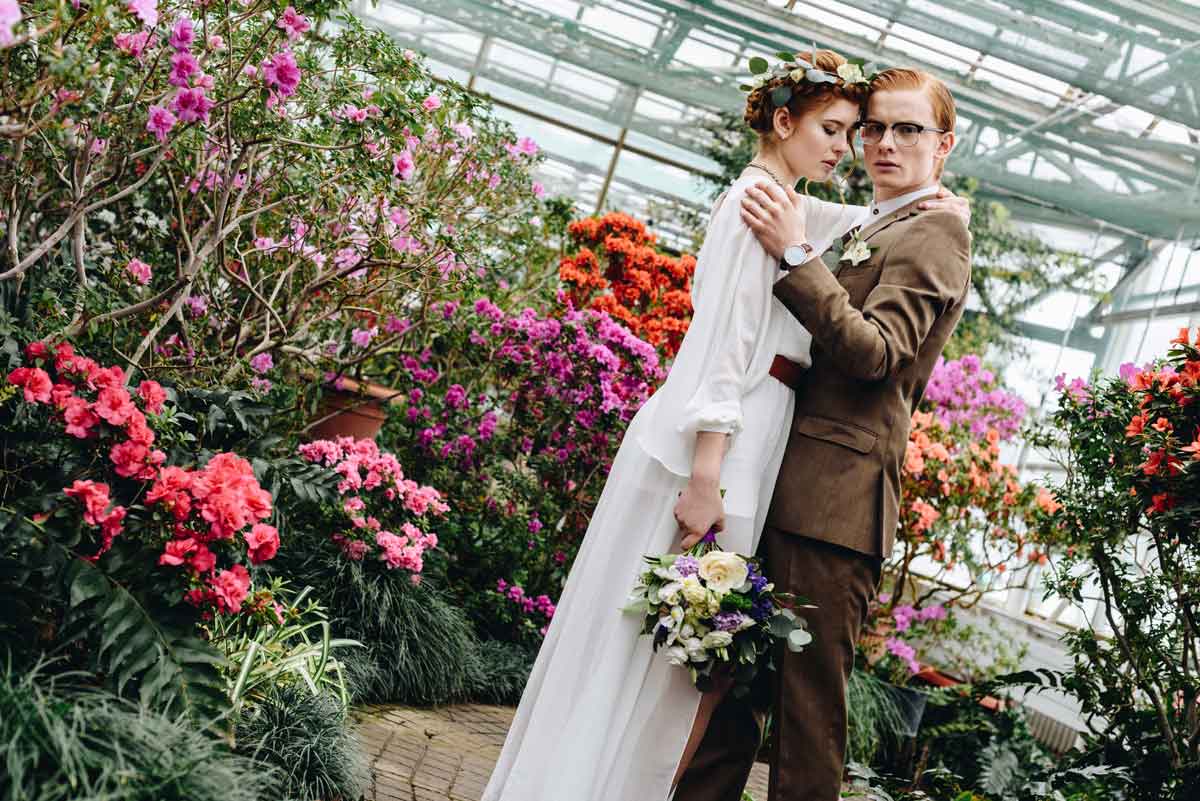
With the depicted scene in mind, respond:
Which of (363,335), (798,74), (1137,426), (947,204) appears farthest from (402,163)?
(1137,426)

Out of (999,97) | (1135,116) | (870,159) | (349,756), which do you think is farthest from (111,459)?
(999,97)

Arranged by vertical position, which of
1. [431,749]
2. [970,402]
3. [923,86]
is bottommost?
[431,749]

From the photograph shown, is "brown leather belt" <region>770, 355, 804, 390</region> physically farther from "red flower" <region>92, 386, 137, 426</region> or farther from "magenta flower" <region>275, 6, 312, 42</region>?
"magenta flower" <region>275, 6, 312, 42</region>

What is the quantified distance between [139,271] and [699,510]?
111 inches

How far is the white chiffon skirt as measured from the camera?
81.1 inches

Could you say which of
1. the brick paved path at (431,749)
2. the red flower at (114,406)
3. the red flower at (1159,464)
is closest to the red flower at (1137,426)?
the red flower at (1159,464)

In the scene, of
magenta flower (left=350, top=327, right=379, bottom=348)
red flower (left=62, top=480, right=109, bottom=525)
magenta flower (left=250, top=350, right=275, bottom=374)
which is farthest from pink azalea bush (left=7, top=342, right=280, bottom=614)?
magenta flower (left=350, top=327, right=379, bottom=348)

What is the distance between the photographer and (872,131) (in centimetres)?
225

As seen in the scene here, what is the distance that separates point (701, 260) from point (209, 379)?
253cm

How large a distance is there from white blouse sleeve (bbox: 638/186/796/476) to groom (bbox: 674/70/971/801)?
5 cm

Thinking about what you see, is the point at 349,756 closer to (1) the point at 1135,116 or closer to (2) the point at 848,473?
(2) the point at 848,473

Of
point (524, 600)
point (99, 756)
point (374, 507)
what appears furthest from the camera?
point (524, 600)

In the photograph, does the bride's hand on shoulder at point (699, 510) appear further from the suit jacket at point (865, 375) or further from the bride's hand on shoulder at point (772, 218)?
the bride's hand on shoulder at point (772, 218)

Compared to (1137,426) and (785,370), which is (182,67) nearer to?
(785,370)
